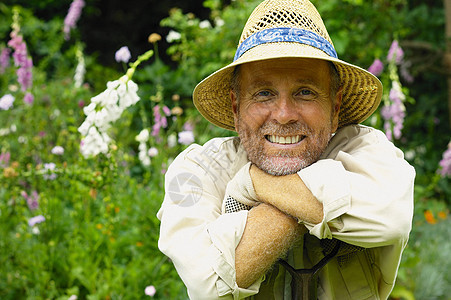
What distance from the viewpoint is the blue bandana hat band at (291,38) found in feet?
4.98

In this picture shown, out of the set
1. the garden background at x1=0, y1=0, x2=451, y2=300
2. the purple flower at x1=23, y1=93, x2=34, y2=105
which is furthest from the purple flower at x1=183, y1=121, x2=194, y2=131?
the purple flower at x1=23, y1=93, x2=34, y2=105

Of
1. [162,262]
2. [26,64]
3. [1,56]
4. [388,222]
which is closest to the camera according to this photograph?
[388,222]

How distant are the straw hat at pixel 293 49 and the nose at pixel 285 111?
0.14 m

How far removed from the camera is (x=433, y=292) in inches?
124

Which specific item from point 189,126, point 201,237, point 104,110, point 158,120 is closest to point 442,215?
point 189,126

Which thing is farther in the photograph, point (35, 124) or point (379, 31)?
point (379, 31)

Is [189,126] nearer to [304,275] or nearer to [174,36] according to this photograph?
[174,36]

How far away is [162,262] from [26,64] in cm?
182

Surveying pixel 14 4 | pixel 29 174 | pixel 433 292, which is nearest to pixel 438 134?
pixel 433 292

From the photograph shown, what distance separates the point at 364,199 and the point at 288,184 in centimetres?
22

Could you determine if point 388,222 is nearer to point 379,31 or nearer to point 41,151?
point 41,151

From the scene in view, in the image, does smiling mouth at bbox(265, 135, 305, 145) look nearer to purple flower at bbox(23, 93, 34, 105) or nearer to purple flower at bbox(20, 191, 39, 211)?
purple flower at bbox(20, 191, 39, 211)

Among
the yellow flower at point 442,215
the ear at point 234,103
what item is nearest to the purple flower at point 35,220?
the ear at point 234,103

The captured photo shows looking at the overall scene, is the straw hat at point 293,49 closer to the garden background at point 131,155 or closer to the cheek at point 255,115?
the cheek at point 255,115
